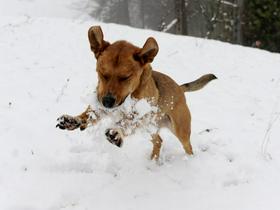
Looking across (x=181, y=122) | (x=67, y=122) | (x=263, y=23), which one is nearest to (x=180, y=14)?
(x=263, y=23)

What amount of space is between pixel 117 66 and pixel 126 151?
178cm

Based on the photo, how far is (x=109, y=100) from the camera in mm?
4625

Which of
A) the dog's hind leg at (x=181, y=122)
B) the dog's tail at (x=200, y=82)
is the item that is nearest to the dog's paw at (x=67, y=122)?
the dog's hind leg at (x=181, y=122)

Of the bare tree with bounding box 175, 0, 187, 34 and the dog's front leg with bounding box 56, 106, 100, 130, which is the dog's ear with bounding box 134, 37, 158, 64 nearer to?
the dog's front leg with bounding box 56, 106, 100, 130

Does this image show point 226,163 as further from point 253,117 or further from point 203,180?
point 253,117

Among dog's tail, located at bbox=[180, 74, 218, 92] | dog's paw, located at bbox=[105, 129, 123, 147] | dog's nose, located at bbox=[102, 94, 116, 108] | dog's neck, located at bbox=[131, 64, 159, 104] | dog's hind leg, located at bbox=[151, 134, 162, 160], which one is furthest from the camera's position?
dog's tail, located at bbox=[180, 74, 218, 92]

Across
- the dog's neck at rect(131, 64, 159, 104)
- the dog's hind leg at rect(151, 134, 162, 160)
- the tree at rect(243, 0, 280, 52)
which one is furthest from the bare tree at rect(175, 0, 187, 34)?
the dog's neck at rect(131, 64, 159, 104)

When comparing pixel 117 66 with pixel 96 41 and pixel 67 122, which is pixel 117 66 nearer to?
pixel 96 41

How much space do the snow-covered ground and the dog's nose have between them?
3.24ft

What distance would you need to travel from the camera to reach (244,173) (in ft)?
18.9

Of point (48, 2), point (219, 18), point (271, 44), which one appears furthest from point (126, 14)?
point (271, 44)

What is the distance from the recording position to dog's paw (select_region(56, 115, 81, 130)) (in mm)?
4984

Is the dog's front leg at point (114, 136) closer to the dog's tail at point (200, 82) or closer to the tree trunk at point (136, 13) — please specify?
the dog's tail at point (200, 82)

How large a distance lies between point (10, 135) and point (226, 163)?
264 cm
